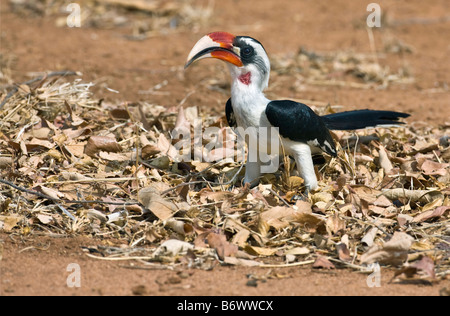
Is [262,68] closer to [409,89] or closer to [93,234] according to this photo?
[93,234]

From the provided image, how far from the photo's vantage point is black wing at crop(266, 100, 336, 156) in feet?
11.9

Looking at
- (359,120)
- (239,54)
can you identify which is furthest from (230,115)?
(359,120)

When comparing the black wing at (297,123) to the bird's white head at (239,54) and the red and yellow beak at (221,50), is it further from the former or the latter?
the red and yellow beak at (221,50)

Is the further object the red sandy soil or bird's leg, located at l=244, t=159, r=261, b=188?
bird's leg, located at l=244, t=159, r=261, b=188

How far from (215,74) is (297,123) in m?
2.84

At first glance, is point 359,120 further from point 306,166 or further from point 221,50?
point 221,50

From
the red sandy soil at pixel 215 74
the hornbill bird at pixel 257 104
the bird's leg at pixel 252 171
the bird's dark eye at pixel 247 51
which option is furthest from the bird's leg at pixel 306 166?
the red sandy soil at pixel 215 74

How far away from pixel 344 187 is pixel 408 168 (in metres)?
0.62

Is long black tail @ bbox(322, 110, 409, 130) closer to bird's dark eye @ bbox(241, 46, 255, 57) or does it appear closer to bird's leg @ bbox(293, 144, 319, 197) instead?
bird's leg @ bbox(293, 144, 319, 197)

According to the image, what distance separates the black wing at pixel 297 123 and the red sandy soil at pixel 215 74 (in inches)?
35.3

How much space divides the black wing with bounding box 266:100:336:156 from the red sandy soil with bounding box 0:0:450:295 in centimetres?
90

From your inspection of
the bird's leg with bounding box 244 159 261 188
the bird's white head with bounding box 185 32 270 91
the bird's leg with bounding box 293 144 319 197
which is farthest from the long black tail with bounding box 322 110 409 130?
the bird's white head with bounding box 185 32 270 91
